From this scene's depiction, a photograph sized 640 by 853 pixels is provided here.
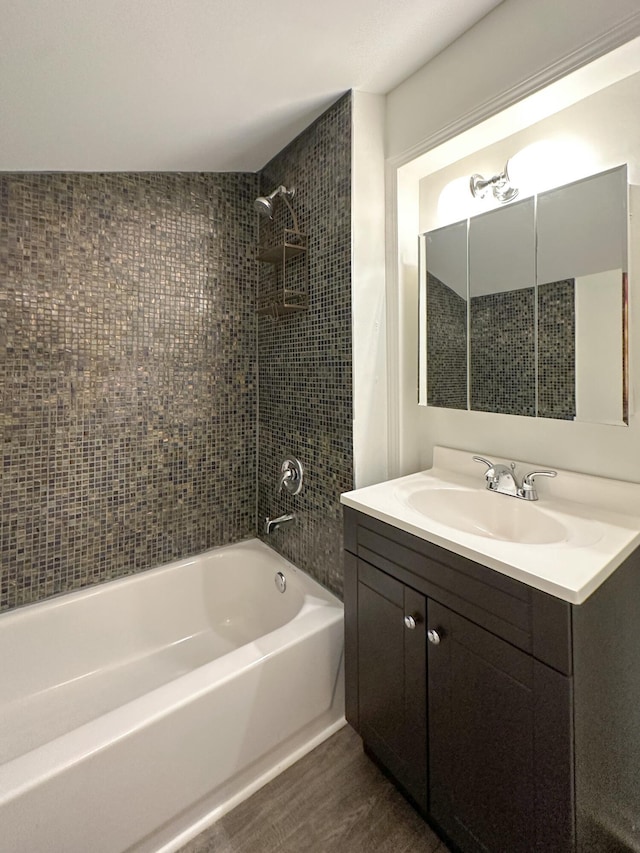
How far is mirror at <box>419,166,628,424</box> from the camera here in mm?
1235

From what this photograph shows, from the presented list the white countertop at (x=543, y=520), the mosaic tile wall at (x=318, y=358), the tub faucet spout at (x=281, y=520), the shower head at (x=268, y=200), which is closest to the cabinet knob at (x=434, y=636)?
the white countertop at (x=543, y=520)

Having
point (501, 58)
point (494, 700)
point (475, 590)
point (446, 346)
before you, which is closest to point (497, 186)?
point (501, 58)

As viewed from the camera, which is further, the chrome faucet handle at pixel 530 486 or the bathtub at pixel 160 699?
the chrome faucet handle at pixel 530 486

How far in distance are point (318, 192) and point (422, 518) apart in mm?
1420

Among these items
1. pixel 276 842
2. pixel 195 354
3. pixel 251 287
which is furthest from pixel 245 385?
pixel 276 842

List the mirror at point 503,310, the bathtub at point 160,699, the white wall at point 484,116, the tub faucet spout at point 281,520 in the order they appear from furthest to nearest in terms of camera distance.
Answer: the tub faucet spout at point 281,520 → the mirror at point 503,310 → the white wall at point 484,116 → the bathtub at point 160,699

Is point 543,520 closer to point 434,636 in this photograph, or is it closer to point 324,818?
point 434,636

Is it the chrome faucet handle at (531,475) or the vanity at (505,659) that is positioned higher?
the chrome faucet handle at (531,475)

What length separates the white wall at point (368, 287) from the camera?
5.41 ft

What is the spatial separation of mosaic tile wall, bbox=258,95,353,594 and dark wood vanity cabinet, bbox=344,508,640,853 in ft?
1.43

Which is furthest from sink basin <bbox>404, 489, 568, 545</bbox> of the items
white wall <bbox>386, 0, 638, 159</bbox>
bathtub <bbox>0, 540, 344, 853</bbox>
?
white wall <bbox>386, 0, 638, 159</bbox>

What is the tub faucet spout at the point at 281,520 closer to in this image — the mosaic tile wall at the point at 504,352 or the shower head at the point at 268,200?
the mosaic tile wall at the point at 504,352

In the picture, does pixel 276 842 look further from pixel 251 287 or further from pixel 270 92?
pixel 270 92

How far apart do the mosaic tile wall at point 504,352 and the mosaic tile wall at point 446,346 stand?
0.14ft
